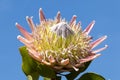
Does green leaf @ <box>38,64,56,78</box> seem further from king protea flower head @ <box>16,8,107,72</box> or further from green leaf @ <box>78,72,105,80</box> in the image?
green leaf @ <box>78,72,105,80</box>

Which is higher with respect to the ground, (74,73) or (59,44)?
(59,44)

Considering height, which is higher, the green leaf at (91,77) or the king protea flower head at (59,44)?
the king protea flower head at (59,44)

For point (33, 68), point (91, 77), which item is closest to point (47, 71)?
point (33, 68)

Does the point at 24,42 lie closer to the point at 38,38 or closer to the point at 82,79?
the point at 38,38

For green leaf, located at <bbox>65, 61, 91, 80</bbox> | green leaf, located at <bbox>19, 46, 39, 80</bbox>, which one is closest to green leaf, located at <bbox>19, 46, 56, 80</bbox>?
green leaf, located at <bbox>19, 46, 39, 80</bbox>

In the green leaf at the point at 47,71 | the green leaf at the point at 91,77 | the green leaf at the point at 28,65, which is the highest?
the green leaf at the point at 28,65

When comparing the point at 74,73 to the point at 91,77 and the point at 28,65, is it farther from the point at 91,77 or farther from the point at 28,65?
the point at 28,65

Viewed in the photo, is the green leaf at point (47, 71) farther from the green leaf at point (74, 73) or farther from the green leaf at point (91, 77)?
the green leaf at point (91, 77)

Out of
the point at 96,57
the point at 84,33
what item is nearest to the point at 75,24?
the point at 84,33

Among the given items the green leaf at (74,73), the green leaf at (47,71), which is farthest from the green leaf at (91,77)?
the green leaf at (47,71)
